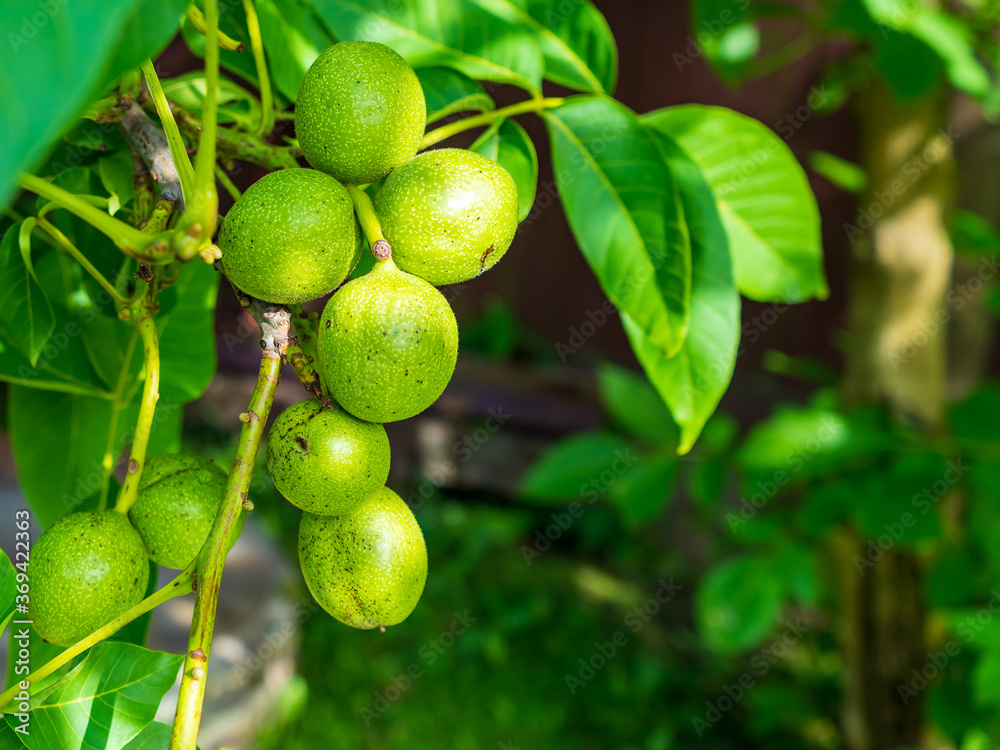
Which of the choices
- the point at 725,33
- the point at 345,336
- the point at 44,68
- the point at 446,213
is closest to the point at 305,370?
the point at 345,336

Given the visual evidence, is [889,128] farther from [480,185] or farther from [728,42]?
[480,185]

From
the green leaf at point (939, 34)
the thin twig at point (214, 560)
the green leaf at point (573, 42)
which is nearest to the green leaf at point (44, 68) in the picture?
the thin twig at point (214, 560)

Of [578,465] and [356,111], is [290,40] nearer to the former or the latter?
[356,111]

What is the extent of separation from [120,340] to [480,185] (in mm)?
427

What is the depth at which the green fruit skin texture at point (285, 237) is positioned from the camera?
1.64 ft

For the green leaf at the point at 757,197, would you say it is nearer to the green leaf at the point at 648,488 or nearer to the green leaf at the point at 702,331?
the green leaf at the point at 702,331

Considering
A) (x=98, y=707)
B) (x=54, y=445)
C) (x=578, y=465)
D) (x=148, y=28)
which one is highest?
(x=148, y=28)

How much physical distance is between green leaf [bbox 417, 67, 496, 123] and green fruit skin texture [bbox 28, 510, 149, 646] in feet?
1.38

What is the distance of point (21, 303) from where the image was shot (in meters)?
0.63

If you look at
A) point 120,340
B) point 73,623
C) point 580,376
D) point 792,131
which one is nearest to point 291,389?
point 580,376

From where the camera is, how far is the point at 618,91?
3.69 metres

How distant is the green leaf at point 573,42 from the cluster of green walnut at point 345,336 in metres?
0.29

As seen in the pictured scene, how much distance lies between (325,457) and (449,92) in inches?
15.1

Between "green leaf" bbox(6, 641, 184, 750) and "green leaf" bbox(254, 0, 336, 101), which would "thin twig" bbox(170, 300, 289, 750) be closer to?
"green leaf" bbox(6, 641, 184, 750)
